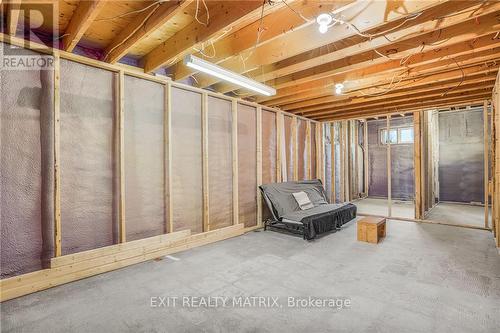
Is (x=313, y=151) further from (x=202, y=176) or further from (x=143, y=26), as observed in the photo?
(x=143, y=26)

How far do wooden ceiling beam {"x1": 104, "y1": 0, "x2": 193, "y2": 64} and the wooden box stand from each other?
→ 146 inches

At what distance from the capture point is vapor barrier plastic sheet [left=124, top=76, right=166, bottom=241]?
3.19m

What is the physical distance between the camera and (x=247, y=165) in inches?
188

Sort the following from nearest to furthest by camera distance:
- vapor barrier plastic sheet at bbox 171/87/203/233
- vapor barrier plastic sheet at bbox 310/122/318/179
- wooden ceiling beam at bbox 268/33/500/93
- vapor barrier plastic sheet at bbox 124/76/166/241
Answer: wooden ceiling beam at bbox 268/33/500/93 → vapor barrier plastic sheet at bbox 124/76/166/241 → vapor barrier plastic sheet at bbox 171/87/203/233 → vapor barrier plastic sheet at bbox 310/122/318/179

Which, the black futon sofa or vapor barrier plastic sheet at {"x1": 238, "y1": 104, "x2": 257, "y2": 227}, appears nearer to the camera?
the black futon sofa

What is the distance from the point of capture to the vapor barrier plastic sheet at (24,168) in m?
2.36

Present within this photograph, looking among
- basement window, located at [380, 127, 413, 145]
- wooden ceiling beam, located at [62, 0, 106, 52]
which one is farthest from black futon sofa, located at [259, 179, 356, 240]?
basement window, located at [380, 127, 413, 145]

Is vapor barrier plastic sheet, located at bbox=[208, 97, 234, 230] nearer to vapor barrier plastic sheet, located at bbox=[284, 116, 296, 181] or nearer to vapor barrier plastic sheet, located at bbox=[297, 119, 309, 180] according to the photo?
vapor barrier plastic sheet, located at bbox=[284, 116, 296, 181]

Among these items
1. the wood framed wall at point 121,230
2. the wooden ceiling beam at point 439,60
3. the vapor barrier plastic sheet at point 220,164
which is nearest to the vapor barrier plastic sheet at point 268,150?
the wood framed wall at point 121,230

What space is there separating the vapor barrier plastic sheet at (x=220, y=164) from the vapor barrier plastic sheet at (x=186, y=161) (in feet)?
0.77

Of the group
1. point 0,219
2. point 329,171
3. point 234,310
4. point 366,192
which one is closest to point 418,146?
point 329,171

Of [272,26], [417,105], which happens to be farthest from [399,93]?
[272,26]

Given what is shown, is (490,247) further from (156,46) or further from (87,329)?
(156,46)

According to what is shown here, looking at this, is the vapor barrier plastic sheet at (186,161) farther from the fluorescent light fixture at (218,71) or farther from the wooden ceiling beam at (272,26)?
the fluorescent light fixture at (218,71)
